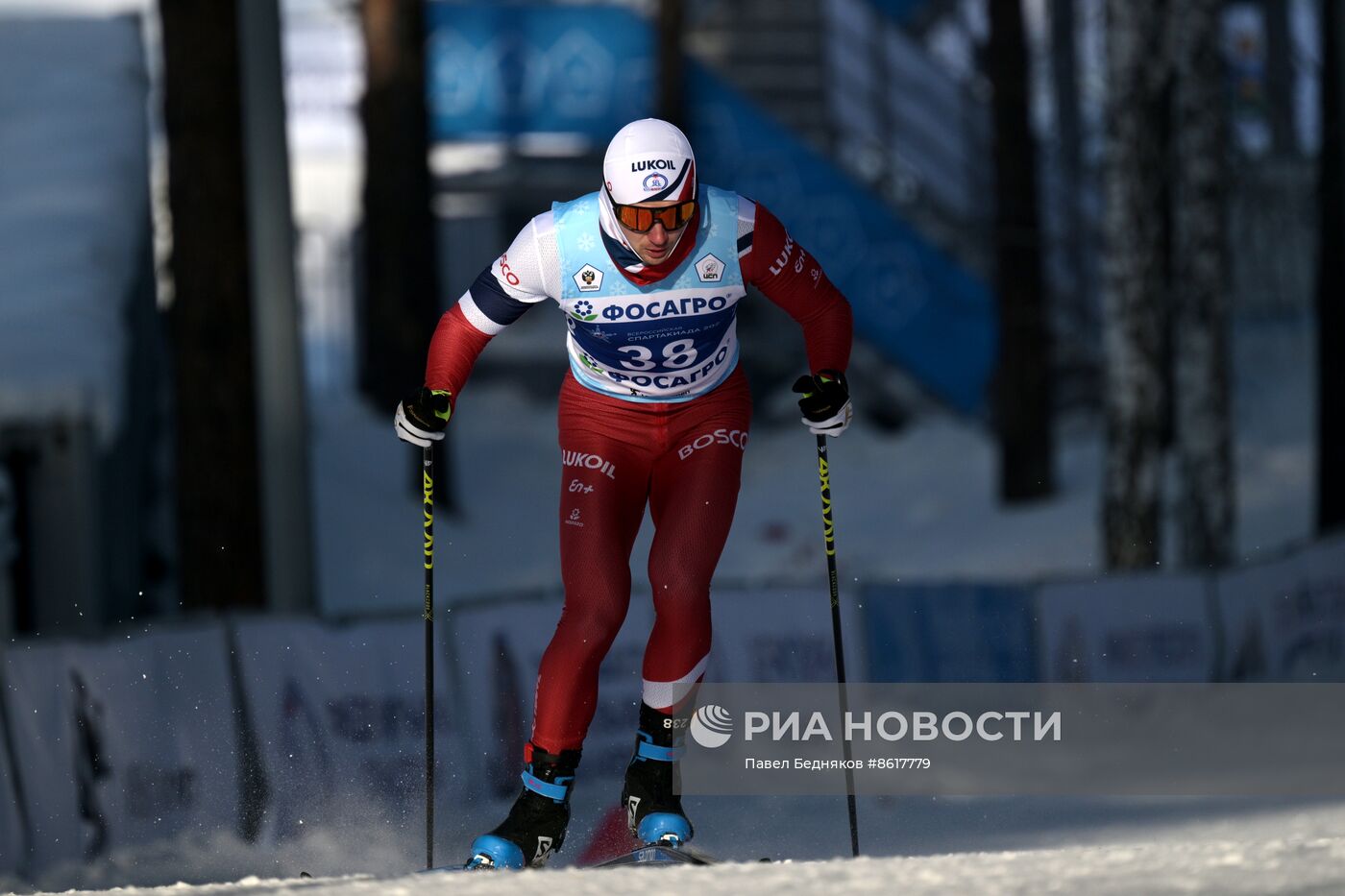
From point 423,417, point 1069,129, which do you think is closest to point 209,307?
point 423,417

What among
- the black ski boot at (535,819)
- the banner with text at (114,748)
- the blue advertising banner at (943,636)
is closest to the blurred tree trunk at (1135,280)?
the blue advertising banner at (943,636)

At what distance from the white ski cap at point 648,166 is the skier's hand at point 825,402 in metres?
0.75

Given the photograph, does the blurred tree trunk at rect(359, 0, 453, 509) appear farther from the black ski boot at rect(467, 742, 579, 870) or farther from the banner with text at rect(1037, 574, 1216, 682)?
the black ski boot at rect(467, 742, 579, 870)

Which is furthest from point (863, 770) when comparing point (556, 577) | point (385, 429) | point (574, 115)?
point (574, 115)

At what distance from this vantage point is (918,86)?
2355 centimetres

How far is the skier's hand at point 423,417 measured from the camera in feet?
18.4

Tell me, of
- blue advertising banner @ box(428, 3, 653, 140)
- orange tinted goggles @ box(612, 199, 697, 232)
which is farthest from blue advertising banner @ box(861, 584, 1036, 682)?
blue advertising banner @ box(428, 3, 653, 140)

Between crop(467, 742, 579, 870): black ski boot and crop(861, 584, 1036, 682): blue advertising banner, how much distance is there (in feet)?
11.6

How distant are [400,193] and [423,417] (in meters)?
13.2

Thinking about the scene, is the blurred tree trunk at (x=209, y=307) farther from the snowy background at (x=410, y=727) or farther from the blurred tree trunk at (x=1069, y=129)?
the blurred tree trunk at (x=1069, y=129)

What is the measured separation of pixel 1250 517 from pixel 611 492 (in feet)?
44.1

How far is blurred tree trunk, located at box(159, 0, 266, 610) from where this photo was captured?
1081cm

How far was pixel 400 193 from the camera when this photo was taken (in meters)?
18.5

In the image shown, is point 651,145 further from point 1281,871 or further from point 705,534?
point 1281,871
